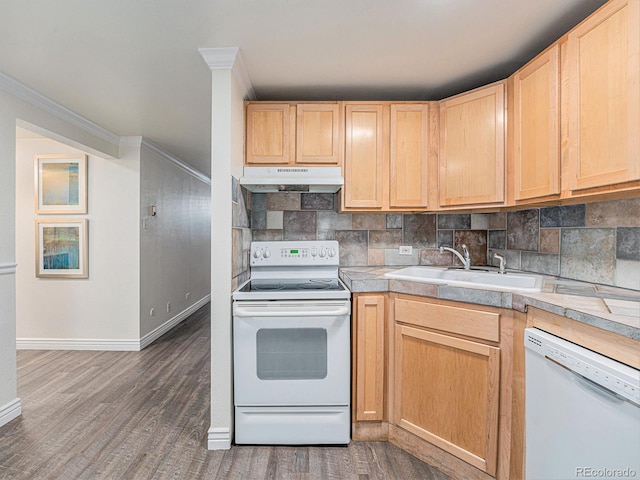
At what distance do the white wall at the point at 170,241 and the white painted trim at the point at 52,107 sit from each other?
426 millimetres

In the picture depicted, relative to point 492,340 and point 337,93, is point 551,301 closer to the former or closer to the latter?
point 492,340

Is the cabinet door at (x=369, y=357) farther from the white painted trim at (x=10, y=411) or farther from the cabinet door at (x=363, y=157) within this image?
the white painted trim at (x=10, y=411)

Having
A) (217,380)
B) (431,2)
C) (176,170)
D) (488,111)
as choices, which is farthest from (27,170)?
(488,111)

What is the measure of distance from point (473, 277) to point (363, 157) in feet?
3.69

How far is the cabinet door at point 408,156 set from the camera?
225 cm

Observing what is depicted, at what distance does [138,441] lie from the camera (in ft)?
6.34

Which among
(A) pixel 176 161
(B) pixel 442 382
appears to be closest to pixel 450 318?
(B) pixel 442 382

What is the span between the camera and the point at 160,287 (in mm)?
4062

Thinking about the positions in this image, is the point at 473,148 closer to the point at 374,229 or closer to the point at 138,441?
the point at 374,229

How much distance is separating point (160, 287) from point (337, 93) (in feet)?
10.7

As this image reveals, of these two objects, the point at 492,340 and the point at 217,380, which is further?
the point at 217,380

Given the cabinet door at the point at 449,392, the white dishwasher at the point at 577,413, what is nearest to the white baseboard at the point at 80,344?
the cabinet door at the point at 449,392

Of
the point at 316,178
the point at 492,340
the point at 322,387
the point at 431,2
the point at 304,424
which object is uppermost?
the point at 431,2

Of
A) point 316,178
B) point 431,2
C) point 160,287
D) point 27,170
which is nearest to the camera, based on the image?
point 431,2
